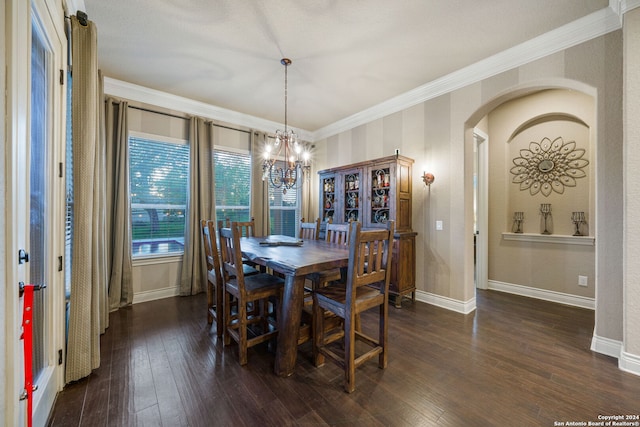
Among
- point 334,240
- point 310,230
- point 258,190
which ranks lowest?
point 334,240

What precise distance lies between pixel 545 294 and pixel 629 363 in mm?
1832

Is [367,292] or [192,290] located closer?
[367,292]

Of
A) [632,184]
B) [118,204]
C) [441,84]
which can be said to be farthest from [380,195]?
[118,204]

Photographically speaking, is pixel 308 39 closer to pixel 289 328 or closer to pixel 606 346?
pixel 289 328

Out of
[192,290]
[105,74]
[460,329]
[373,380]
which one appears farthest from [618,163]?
[105,74]

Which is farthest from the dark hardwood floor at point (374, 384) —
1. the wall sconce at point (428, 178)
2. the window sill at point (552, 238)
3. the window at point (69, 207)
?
the wall sconce at point (428, 178)

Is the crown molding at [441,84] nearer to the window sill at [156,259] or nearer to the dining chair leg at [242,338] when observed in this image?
the window sill at [156,259]

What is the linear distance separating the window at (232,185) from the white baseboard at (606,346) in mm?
4540

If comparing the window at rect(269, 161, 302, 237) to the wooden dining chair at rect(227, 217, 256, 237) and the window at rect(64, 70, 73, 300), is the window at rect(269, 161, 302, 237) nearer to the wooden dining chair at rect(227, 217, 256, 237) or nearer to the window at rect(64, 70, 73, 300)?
the wooden dining chair at rect(227, 217, 256, 237)

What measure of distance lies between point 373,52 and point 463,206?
6.91 feet

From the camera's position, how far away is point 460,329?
2.77 m

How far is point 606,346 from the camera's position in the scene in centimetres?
225

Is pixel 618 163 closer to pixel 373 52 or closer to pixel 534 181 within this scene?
pixel 534 181

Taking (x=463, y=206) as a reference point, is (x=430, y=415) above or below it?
below
